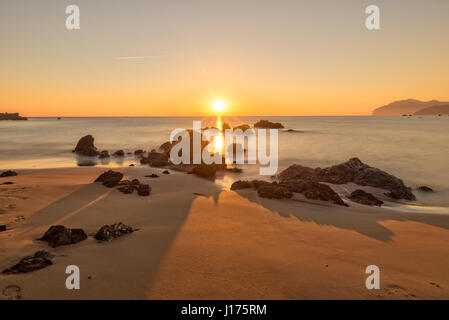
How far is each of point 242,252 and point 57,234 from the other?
4.63 meters

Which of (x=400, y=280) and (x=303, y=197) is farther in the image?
(x=303, y=197)

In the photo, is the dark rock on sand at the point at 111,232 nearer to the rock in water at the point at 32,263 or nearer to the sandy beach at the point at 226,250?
the sandy beach at the point at 226,250

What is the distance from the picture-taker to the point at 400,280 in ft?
15.9

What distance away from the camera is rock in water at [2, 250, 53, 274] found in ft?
15.6

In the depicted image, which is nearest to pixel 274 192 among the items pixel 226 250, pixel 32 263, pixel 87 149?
pixel 226 250

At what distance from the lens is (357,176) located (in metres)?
15.7

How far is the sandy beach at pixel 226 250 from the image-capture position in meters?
4.49

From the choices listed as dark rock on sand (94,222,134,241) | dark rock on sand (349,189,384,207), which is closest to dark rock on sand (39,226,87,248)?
dark rock on sand (94,222,134,241)

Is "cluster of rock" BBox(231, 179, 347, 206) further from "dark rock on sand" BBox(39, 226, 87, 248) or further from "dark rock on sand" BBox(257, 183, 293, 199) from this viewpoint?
"dark rock on sand" BBox(39, 226, 87, 248)

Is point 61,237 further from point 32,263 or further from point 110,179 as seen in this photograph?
point 110,179

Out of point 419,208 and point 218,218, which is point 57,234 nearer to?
point 218,218

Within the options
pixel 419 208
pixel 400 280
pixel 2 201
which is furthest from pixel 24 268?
pixel 419 208

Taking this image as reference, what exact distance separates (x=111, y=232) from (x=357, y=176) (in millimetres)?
14845

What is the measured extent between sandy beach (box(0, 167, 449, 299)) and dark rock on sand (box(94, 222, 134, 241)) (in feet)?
0.85
